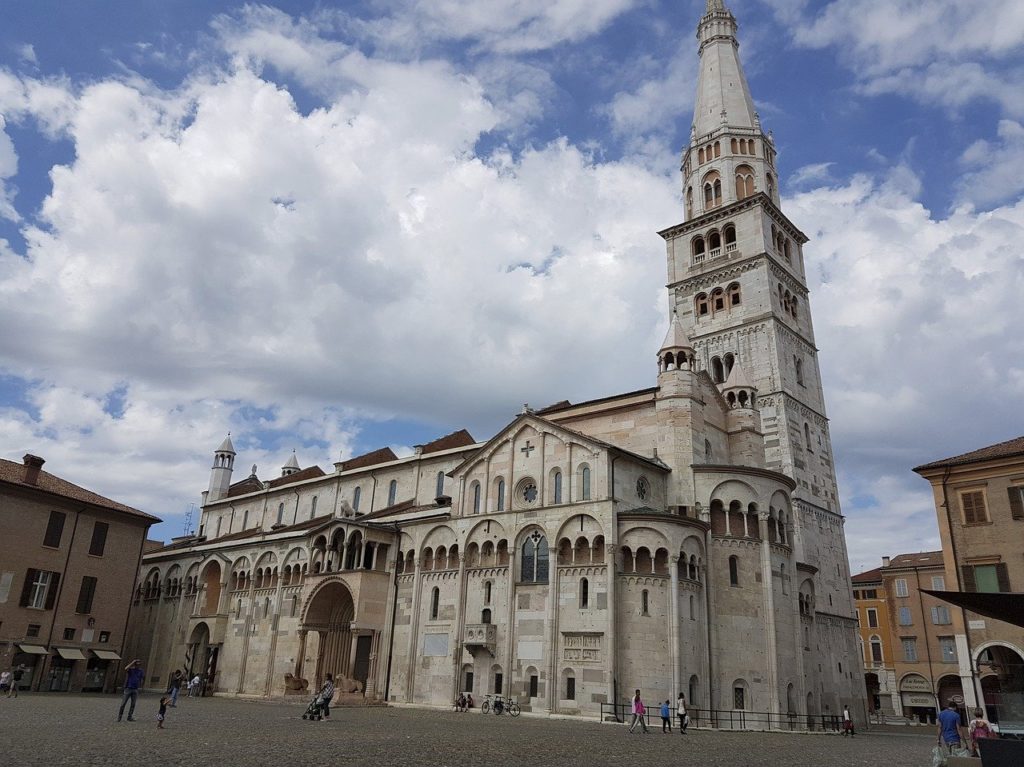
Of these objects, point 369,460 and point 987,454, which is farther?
point 369,460

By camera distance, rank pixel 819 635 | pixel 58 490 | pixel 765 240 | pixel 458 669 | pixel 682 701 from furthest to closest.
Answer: pixel 765 240 → pixel 58 490 → pixel 819 635 → pixel 458 669 → pixel 682 701

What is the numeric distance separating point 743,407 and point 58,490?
39.8m

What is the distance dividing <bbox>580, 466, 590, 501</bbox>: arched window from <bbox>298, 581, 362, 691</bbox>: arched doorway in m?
15.2

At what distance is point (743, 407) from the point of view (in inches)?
1631

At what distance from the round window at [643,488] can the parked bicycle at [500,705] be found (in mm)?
11008

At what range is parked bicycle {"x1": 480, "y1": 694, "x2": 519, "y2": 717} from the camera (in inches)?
1278

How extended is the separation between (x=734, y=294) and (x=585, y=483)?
22.3 m

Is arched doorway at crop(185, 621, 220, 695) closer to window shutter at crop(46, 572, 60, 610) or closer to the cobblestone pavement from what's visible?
window shutter at crop(46, 572, 60, 610)

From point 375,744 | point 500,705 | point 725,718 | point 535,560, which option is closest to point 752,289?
point 535,560

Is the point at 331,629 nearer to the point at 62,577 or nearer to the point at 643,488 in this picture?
the point at 62,577

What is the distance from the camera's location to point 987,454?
106 feet

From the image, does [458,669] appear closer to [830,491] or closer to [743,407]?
[743,407]

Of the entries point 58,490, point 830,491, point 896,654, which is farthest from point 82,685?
point 896,654

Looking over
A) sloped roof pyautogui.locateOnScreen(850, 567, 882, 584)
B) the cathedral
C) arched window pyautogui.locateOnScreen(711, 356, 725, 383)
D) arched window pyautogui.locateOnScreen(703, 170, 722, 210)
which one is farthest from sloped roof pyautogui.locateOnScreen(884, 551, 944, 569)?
arched window pyautogui.locateOnScreen(703, 170, 722, 210)
